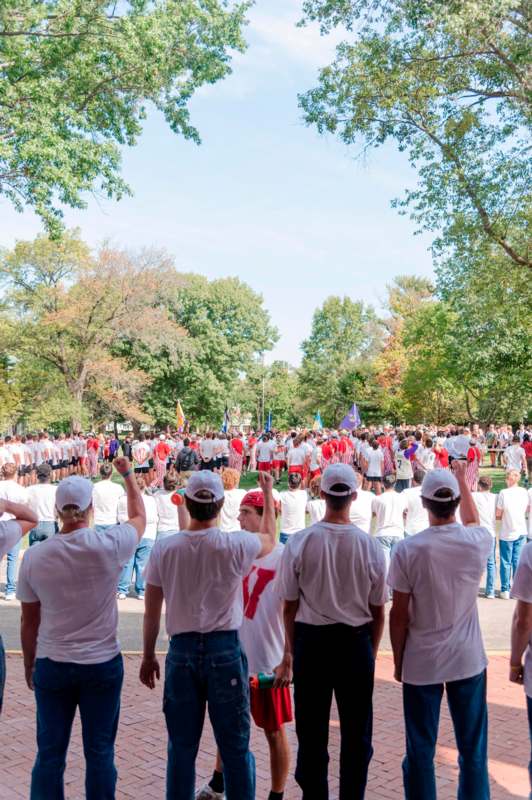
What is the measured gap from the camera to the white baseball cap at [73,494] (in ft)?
13.0

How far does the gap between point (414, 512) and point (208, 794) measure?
6072 mm

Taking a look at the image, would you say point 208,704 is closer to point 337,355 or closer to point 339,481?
point 339,481

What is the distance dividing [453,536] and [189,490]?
1.42m

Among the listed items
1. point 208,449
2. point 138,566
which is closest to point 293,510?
point 138,566

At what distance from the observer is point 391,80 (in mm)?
19188

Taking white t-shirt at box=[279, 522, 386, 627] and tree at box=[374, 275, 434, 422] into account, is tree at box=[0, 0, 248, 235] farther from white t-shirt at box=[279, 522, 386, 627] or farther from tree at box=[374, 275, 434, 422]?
tree at box=[374, 275, 434, 422]

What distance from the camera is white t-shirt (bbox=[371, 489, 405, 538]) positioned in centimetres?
992

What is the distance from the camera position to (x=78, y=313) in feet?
134

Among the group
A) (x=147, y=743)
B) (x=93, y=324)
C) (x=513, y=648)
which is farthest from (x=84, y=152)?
(x=93, y=324)

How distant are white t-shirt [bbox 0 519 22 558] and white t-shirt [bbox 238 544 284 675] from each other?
1397 millimetres

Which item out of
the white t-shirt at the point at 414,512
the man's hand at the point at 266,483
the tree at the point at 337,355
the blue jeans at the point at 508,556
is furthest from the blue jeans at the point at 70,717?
the tree at the point at 337,355

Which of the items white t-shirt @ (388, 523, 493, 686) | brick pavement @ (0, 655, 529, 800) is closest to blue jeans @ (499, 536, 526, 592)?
brick pavement @ (0, 655, 529, 800)

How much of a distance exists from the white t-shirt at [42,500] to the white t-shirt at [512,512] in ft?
19.7

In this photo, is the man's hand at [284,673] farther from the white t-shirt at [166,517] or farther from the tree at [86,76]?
the tree at [86,76]
